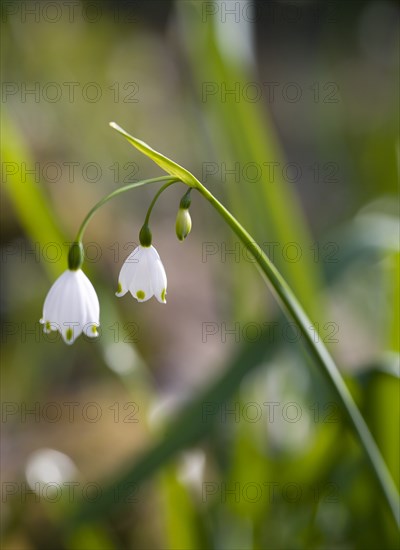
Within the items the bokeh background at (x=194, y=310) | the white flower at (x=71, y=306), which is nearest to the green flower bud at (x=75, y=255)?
the white flower at (x=71, y=306)

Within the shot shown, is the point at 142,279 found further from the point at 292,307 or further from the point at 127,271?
the point at 292,307

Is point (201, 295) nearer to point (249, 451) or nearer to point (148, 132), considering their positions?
point (148, 132)

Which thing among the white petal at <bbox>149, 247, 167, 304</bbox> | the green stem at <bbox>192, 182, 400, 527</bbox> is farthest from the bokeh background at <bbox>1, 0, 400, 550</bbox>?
the white petal at <bbox>149, 247, 167, 304</bbox>

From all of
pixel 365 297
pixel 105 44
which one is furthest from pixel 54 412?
pixel 105 44

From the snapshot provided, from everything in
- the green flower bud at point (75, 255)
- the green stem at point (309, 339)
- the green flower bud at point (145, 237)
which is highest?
the green flower bud at point (145, 237)

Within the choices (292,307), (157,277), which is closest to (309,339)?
(292,307)

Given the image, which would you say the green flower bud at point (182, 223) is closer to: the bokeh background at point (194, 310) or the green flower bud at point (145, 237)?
the green flower bud at point (145, 237)
